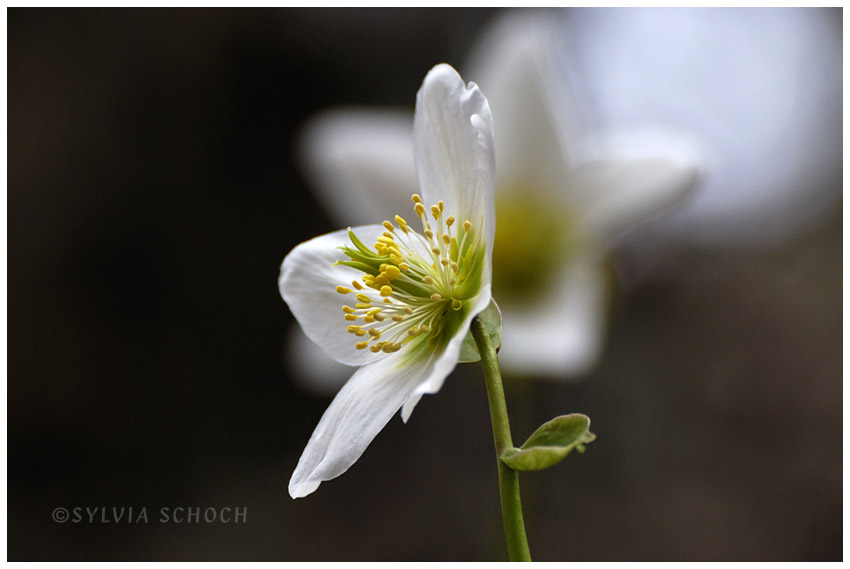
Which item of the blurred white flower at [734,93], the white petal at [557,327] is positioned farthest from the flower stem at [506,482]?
the blurred white flower at [734,93]

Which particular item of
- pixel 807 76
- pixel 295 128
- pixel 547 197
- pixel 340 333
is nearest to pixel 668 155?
pixel 547 197

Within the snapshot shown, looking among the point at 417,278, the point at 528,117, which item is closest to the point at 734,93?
the point at 528,117

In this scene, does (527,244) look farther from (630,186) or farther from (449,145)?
(449,145)

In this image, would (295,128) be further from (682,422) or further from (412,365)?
(412,365)

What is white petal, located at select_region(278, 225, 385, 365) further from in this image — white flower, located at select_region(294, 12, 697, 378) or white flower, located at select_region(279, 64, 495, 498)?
white flower, located at select_region(294, 12, 697, 378)

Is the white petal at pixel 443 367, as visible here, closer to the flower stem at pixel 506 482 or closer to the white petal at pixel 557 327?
the flower stem at pixel 506 482
